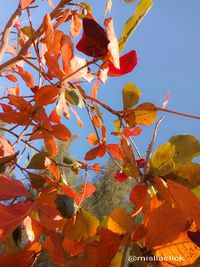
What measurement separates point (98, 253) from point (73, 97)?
21 cm

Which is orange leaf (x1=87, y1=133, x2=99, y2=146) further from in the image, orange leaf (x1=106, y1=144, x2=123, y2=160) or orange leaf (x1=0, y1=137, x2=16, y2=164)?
orange leaf (x1=0, y1=137, x2=16, y2=164)

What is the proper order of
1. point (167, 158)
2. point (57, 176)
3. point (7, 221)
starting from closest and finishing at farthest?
point (7, 221) → point (167, 158) → point (57, 176)

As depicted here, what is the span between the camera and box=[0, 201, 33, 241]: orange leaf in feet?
0.83

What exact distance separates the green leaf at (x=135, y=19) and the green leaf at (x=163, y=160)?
151 millimetres

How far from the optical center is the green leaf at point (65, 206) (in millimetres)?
374

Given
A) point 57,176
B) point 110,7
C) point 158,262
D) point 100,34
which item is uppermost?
point 110,7

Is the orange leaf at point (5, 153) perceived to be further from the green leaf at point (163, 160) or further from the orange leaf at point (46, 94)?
the green leaf at point (163, 160)

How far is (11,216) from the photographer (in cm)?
27

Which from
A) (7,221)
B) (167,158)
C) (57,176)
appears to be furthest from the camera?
(57,176)

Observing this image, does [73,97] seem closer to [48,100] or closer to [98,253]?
[48,100]

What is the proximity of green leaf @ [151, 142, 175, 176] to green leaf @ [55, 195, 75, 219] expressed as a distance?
0.32 feet

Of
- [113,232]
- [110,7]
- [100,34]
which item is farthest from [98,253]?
[110,7]

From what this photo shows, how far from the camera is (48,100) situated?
44 cm

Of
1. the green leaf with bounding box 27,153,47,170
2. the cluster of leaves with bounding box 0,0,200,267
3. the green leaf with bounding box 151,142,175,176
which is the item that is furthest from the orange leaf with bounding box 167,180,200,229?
the green leaf with bounding box 27,153,47,170
